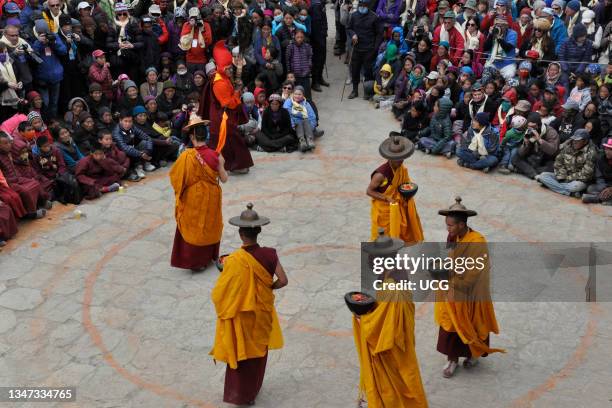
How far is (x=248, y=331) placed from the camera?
25.9 ft

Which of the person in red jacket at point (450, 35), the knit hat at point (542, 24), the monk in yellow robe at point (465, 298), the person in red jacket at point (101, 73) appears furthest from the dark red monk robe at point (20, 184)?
the knit hat at point (542, 24)

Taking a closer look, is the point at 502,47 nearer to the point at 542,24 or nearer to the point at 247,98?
the point at 542,24

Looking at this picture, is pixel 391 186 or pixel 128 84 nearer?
pixel 391 186

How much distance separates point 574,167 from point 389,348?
22.8 ft

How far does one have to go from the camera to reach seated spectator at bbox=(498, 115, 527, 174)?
13828 millimetres

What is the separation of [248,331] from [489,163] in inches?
278

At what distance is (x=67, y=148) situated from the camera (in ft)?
43.2

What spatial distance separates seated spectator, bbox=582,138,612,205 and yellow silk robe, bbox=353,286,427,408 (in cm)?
630

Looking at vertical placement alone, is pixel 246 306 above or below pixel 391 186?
below

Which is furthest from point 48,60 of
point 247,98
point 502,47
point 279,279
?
point 279,279

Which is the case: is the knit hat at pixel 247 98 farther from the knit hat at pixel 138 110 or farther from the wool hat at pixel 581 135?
the wool hat at pixel 581 135

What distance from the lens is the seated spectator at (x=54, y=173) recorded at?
41.6 ft

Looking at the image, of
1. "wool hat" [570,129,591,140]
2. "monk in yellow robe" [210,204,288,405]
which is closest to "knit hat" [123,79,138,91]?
"wool hat" [570,129,591,140]

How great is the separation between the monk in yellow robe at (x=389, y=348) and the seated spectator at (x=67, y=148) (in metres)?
7.02
